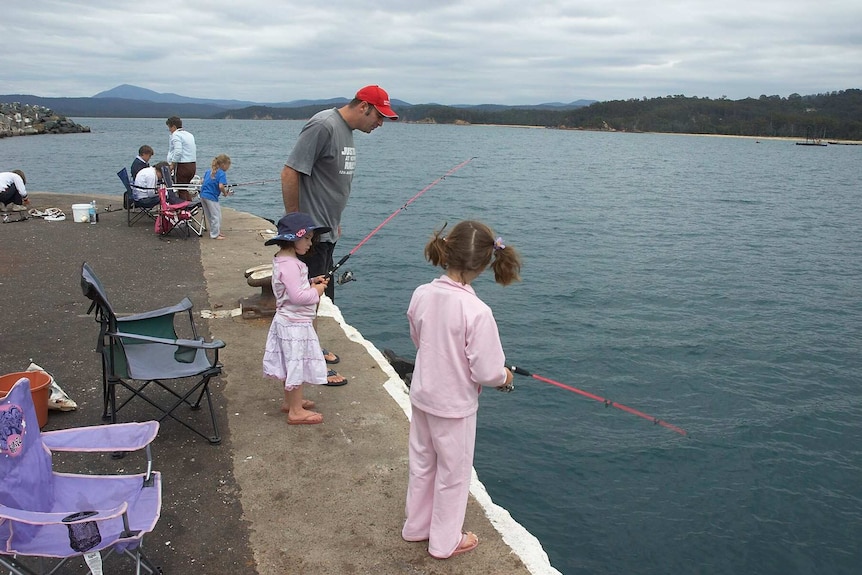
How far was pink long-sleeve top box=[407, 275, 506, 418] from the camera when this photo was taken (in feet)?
10.8

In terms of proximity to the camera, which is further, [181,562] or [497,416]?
[497,416]

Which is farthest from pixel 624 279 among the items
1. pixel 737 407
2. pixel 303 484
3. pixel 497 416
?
pixel 303 484

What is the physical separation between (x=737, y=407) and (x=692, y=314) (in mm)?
4739

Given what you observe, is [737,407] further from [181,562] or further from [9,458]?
[9,458]

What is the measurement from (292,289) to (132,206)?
9.23 m

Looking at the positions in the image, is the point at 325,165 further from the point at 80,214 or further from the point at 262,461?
the point at 80,214

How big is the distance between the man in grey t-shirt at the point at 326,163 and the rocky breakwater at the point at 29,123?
8287cm

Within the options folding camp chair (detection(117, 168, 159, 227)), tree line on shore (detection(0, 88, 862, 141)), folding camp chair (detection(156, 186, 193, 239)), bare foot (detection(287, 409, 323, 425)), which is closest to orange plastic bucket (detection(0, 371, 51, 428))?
bare foot (detection(287, 409, 323, 425))

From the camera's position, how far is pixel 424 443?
3549 millimetres

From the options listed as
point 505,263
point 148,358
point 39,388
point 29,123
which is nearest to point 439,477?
point 505,263

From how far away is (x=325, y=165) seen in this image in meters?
5.30

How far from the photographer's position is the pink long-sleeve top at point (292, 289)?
4668 millimetres

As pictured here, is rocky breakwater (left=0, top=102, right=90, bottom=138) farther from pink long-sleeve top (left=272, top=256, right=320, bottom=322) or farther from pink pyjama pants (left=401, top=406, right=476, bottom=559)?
pink pyjama pants (left=401, top=406, right=476, bottom=559)

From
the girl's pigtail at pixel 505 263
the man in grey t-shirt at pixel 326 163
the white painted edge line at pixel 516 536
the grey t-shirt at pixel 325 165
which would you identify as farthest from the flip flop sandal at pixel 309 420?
the girl's pigtail at pixel 505 263
